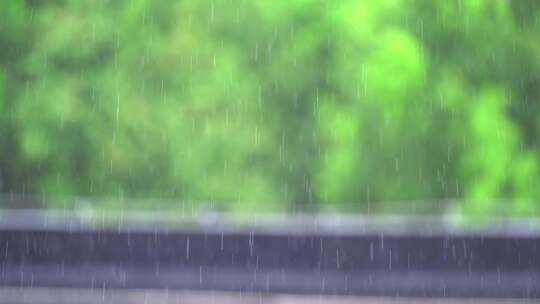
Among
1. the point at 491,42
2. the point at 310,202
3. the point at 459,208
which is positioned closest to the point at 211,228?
the point at 310,202

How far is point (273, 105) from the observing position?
4020 millimetres

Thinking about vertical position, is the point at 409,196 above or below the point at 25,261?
above

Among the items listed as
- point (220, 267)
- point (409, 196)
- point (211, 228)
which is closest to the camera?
point (220, 267)

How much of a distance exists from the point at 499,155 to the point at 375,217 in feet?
3.02

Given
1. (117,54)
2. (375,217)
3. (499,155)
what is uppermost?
(117,54)

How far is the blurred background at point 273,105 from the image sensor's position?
13.1ft

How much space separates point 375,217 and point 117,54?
2042mm

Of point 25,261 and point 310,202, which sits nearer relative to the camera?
point 25,261

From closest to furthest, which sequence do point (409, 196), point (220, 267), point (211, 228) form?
point (220, 267) < point (211, 228) < point (409, 196)

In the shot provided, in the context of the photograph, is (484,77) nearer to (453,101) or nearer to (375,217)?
(453,101)

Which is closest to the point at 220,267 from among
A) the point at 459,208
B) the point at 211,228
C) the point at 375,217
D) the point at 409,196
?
the point at 211,228

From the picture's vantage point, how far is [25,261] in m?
3.65

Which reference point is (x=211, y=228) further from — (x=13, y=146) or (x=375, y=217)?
(x=13, y=146)

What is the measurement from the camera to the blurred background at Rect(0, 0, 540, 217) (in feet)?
13.1
